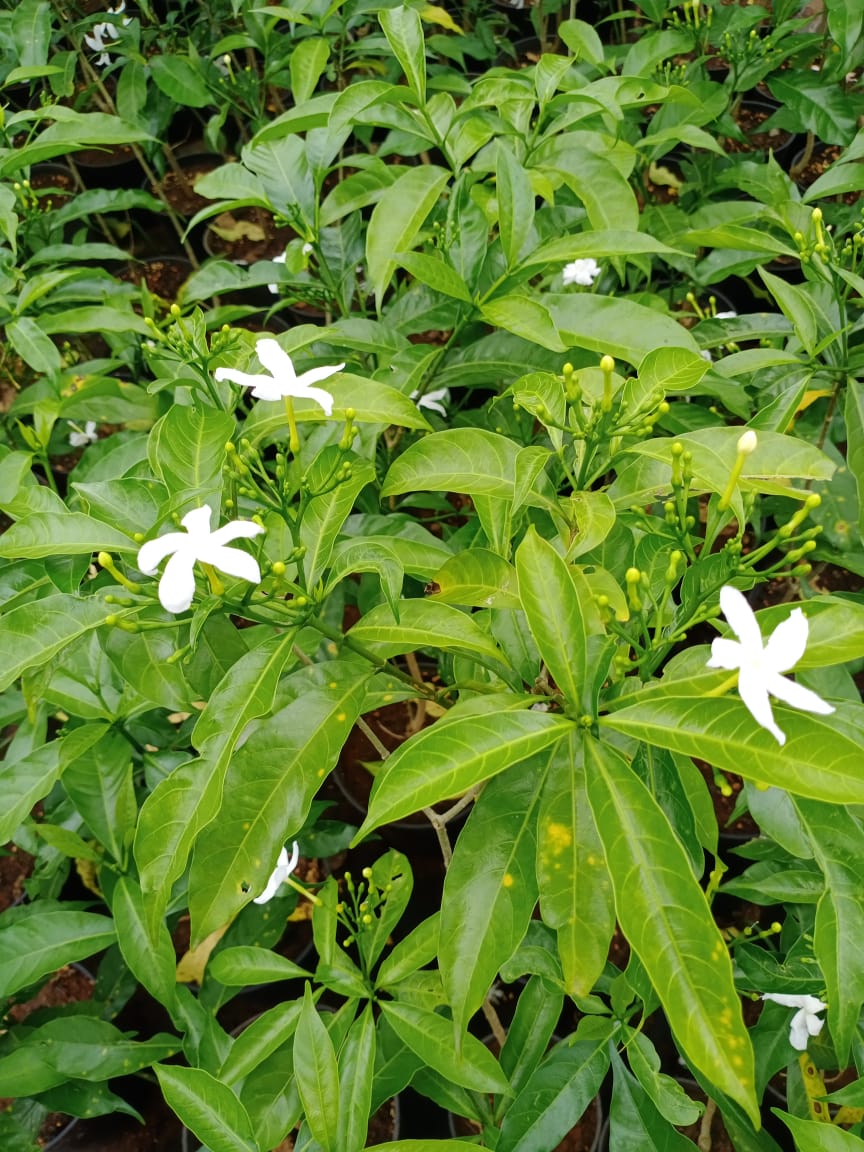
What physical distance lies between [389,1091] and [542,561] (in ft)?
2.89

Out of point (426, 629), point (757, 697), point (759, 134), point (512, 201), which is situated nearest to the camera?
point (757, 697)

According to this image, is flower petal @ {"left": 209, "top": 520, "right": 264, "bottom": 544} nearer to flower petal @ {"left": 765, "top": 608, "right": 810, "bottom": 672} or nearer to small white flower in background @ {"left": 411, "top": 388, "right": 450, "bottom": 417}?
flower petal @ {"left": 765, "top": 608, "right": 810, "bottom": 672}

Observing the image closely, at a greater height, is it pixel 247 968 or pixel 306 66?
pixel 306 66

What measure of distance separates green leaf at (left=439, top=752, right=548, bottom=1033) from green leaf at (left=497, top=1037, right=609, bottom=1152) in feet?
1.46

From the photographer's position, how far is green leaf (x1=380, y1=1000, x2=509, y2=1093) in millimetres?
1091

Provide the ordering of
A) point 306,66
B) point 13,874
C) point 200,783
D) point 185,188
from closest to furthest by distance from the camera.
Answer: point 200,783
point 306,66
point 13,874
point 185,188

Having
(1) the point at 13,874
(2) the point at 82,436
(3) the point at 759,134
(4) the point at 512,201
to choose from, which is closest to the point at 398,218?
(4) the point at 512,201

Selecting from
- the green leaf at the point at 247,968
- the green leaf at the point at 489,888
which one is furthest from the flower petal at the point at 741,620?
the green leaf at the point at 247,968

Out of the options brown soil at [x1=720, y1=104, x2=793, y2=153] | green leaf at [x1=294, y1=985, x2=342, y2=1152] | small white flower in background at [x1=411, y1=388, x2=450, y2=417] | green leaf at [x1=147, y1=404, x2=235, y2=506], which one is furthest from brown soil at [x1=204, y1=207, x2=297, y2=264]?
green leaf at [x1=294, y1=985, x2=342, y2=1152]

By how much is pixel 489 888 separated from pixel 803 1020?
2.48ft

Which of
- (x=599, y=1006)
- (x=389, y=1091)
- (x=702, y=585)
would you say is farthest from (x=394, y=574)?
(x=389, y=1091)

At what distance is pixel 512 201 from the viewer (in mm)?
1178

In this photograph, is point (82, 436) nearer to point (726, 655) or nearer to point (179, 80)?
point (179, 80)

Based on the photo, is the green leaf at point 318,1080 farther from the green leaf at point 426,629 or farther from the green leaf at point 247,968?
the green leaf at point 426,629
